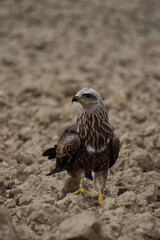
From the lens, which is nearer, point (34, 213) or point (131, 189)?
point (34, 213)

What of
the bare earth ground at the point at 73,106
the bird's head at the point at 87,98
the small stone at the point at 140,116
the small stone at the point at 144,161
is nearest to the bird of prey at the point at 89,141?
the bird's head at the point at 87,98

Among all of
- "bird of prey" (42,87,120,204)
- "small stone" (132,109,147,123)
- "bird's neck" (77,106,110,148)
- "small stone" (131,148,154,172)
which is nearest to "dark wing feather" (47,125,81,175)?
"bird of prey" (42,87,120,204)

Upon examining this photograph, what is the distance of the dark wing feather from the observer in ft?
14.7

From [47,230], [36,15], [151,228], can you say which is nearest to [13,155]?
[47,230]

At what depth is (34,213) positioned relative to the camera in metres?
3.90

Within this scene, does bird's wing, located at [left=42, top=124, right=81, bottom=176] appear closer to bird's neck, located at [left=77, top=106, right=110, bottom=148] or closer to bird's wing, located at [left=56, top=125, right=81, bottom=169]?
bird's wing, located at [left=56, top=125, right=81, bottom=169]

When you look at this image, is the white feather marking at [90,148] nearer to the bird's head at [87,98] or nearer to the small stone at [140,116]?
the bird's head at [87,98]

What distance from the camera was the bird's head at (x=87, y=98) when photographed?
4383mm

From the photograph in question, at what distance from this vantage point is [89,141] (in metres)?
4.52

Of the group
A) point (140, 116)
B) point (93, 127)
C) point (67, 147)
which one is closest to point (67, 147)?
point (67, 147)

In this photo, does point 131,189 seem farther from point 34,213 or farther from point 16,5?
point 16,5

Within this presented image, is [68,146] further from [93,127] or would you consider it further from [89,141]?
[93,127]

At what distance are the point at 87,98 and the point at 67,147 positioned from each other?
70 centimetres

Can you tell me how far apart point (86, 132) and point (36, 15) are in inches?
382
